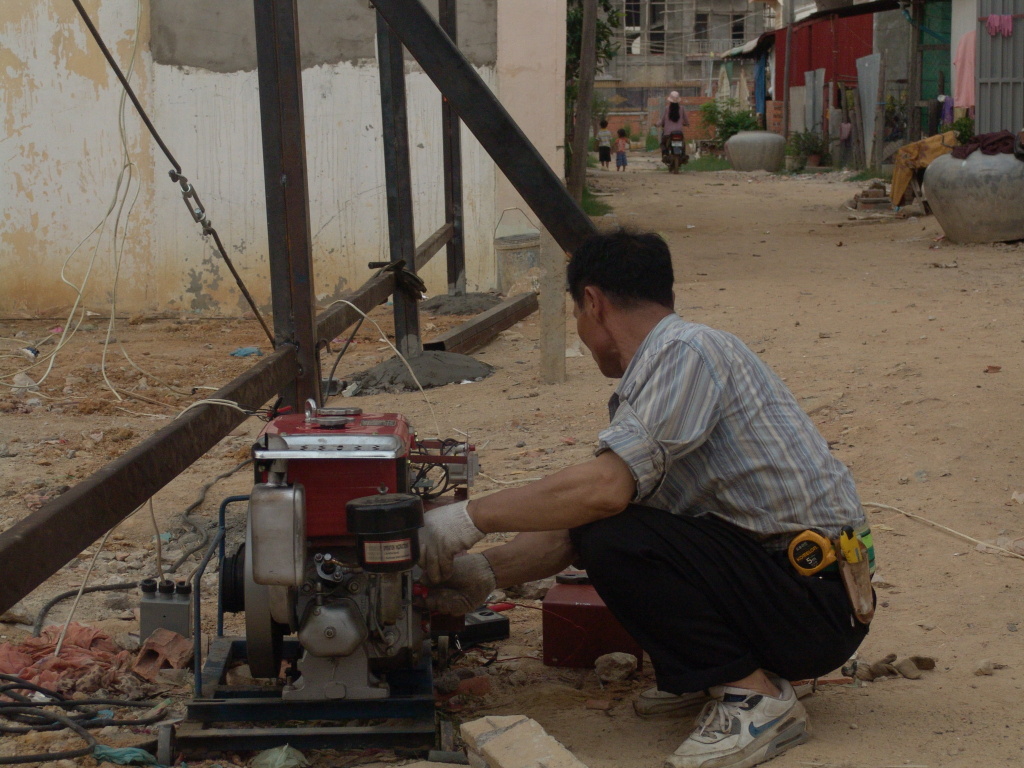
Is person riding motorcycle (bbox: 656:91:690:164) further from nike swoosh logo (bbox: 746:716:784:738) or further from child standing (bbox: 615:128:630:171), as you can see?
nike swoosh logo (bbox: 746:716:784:738)

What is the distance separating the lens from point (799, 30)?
1038 inches

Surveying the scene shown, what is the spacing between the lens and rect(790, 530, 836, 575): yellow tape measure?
2.47 metres

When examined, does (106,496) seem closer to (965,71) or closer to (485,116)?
(485,116)

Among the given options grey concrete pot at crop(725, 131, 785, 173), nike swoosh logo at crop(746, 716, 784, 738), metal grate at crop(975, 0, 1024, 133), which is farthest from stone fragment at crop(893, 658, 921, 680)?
grey concrete pot at crop(725, 131, 785, 173)

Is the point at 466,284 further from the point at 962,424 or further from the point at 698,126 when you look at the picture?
the point at 698,126

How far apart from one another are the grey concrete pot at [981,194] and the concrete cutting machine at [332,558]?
27.9 ft

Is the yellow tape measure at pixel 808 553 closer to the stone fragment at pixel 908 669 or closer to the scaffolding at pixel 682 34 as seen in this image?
the stone fragment at pixel 908 669

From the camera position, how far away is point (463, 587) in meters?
2.70

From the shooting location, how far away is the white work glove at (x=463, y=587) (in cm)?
269

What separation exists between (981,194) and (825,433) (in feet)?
19.2

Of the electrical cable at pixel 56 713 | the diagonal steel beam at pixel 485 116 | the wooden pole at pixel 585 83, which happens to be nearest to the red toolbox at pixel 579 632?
the electrical cable at pixel 56 713

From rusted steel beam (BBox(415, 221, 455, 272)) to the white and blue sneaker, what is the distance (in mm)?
4896

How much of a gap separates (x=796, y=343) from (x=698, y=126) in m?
28.7

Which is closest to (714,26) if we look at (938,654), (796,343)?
(796,343)
